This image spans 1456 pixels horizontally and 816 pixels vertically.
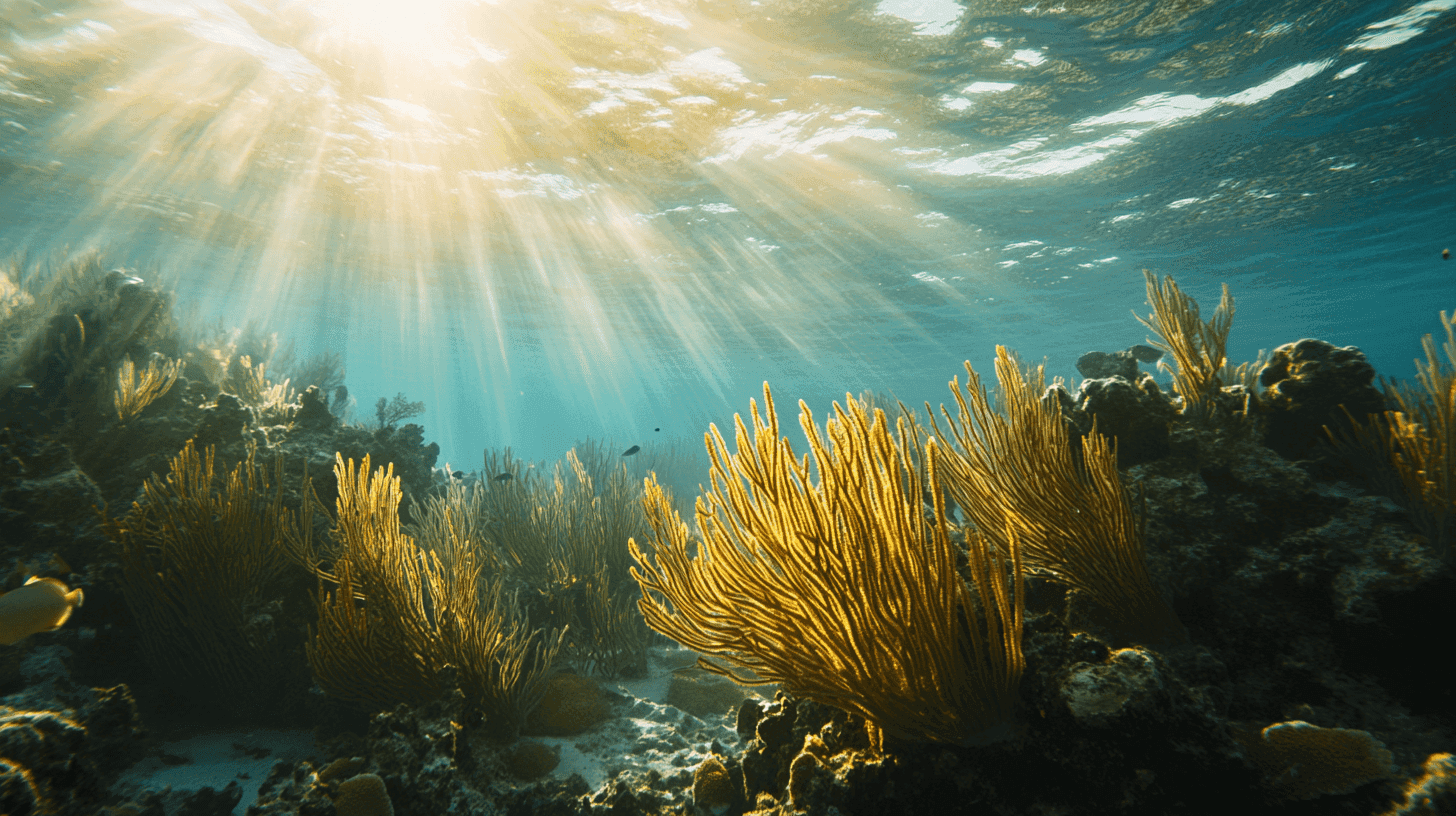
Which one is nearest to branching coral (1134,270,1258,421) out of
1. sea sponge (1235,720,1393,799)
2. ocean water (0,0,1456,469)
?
sea sponge (1235,720,1393,799)

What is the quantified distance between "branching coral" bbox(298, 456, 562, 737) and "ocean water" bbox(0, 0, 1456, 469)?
28.0 ft

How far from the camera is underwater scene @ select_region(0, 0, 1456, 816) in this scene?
86.0 inches

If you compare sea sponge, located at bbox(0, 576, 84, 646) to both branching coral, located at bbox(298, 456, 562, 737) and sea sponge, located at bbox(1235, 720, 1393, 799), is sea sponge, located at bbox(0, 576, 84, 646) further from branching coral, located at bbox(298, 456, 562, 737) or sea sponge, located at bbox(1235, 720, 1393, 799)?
sea sponge, located at bbox(1235, 720, 1393, 799)

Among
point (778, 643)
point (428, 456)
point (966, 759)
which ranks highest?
point (428, 456)

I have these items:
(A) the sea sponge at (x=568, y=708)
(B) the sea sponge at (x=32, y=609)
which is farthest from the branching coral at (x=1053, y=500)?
(B) the sea sponge at (x=32, y=609)

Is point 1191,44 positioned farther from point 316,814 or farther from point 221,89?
point 221,89

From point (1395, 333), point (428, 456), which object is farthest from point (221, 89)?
point (1395, 333)

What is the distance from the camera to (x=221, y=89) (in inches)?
487

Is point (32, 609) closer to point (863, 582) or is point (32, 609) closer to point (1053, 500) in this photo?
point (863, 582)

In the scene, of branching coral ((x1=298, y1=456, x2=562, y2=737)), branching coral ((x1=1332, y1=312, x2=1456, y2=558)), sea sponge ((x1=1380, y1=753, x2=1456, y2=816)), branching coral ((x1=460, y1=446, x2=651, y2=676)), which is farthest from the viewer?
branching coral ((x1=460, y1=446, x2=651, y2=676))

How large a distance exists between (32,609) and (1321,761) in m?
5.98

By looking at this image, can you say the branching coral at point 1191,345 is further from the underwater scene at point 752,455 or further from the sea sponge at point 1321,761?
the sea sponge at point 1321,761

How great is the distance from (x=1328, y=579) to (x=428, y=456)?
10658 mm

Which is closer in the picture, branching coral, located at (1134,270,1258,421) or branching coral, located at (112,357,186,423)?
branching coral, located at (1134,270,1258,421)
